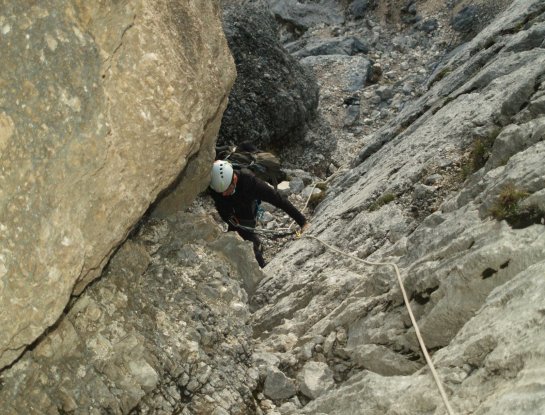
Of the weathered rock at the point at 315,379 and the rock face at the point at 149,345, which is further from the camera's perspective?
the weathered rock at the point at 315,379

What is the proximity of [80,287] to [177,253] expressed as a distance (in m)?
2.38

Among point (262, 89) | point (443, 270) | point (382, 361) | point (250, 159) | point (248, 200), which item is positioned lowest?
point (382, 361)

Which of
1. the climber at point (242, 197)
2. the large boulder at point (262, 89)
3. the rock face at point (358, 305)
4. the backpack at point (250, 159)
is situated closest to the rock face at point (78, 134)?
the rock face at point (358, 305)

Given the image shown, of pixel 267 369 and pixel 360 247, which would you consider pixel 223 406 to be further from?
pixel 360 247

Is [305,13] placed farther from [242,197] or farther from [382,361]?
[382,361]

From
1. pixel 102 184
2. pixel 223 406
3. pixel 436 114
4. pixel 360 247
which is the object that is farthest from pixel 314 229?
pixel 102 184

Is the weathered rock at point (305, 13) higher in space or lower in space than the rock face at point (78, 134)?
lower

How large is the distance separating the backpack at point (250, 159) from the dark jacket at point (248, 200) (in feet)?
3.67

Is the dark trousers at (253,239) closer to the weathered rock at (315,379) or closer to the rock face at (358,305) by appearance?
the rock face at (358,305)

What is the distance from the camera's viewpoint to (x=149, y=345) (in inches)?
264

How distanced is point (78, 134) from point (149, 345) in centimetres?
279

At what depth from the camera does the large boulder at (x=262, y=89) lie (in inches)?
717

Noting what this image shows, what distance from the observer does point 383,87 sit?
79.3ft

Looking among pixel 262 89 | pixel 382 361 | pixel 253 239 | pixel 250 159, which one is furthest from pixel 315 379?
pixel 262 89
